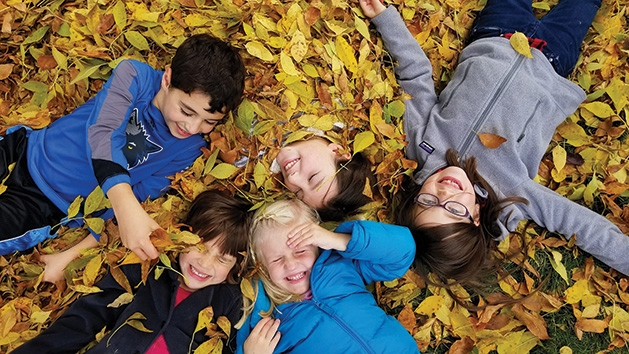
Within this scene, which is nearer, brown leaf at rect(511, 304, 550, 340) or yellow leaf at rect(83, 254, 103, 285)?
yellow leaf at rect(83, 254, 103, 285)

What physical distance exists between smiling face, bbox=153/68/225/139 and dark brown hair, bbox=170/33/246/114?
26mm

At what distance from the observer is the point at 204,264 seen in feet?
7.75

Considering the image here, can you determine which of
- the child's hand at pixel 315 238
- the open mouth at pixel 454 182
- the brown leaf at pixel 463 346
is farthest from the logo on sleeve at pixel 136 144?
the brown leaf at pixel 463 346

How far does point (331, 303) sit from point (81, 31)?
1.78m

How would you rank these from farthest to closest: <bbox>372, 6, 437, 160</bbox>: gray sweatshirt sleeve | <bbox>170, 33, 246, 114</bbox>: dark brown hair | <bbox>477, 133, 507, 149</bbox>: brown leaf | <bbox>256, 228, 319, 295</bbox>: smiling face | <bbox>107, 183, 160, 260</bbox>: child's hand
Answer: <bbox>372, 6, 437, 160</bbox>: gray sweatshirt sleeve
<bbox>477, 133, 507, 149</bbox>: brown leaf
<bbox>256, 228, 319, 295</bbox>: smiling face
<bbox>170, 33, 246, 114</bbox>: dark brown hair
<bbox>107, 183, 160, 260</bbox>: child's hand

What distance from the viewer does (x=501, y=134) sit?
2678mm

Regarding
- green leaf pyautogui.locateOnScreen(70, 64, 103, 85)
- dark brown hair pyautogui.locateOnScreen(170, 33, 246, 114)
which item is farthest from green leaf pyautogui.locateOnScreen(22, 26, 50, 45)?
dark brown hair pyautogui.locateOnScreen(170, 33, 246, 114)

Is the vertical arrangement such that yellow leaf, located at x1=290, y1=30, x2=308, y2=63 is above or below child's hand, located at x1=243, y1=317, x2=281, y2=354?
above

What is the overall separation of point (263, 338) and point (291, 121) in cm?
101

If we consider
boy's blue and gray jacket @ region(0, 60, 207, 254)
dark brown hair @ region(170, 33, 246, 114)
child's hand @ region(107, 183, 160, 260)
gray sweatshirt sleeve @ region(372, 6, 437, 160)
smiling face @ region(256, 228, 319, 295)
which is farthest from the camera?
gray sweatshirt sleeve @ region(372, 6, 437, 160)

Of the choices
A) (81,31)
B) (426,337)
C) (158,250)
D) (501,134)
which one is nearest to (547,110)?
(501,134)

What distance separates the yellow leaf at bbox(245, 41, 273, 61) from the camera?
2463 millimetres

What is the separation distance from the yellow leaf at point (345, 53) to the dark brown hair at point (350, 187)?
0.44 metres

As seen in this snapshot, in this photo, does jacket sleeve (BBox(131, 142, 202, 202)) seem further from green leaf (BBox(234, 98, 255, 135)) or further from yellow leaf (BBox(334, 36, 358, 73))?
yellow leaf (BBox(334, 36, 358, 73))
